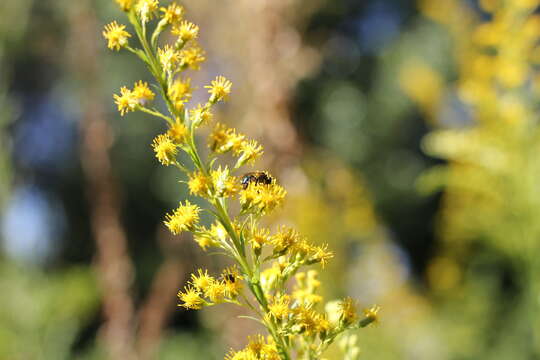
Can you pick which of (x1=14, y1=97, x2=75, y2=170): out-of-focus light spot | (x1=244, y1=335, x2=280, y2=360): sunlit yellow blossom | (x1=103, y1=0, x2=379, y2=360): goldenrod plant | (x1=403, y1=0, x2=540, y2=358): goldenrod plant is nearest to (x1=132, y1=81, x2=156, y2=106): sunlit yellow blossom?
(x1=103, y1=0, x2=379, y2=360): goldenrod plant

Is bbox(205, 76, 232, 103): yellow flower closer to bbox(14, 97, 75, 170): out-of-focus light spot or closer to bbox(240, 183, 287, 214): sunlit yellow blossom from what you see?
bbox(240, 183, 287, 214): sunlit yellow blossom

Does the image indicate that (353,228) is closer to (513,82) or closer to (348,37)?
(513,82)

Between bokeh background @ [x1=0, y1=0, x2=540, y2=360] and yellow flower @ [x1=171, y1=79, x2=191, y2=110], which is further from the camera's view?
bokeh background @ [x1=0, y1=0, x2=540, y2=360]

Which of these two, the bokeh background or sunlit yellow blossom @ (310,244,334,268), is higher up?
the bokeh background

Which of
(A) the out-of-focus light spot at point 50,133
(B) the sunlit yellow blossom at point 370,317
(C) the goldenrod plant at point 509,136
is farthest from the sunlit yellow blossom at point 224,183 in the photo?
(A) the out-of-focus light spot at point 50,133

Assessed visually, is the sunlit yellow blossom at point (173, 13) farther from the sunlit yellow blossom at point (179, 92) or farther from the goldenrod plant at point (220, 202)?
the sunlit yellow blossom at point (179, 92)

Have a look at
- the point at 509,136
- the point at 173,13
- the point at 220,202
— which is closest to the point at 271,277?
the point at 220,202
